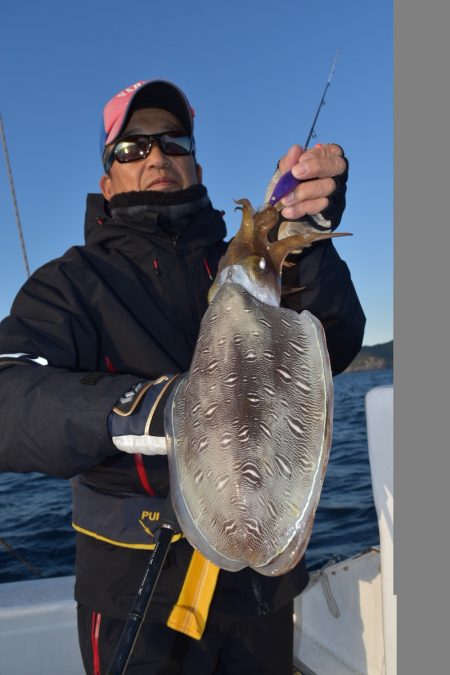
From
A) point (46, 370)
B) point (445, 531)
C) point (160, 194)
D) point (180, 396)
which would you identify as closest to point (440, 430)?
point (445, 531)

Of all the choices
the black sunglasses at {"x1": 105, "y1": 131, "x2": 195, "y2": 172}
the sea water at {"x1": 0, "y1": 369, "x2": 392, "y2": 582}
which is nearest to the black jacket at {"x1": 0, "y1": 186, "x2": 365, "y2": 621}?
the black sunglasses at {"x1": 105, "y1": 131, "x2": 195, "y2": 172}

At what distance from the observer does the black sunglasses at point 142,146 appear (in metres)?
3.28

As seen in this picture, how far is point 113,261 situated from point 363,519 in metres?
8.45

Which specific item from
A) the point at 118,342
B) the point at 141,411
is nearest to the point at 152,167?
the point at 118,342

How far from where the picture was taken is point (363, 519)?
32.8 feet

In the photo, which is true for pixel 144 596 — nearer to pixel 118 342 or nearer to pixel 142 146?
pixel 118 342

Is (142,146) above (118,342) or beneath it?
above

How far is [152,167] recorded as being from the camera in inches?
129

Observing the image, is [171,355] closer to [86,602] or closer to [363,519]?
[86,602]

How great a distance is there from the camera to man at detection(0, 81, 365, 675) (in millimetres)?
2018

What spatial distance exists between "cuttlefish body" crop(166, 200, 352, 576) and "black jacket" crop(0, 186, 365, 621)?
0.44 meters

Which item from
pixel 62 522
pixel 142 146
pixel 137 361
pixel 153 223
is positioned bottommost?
pixel 62 522

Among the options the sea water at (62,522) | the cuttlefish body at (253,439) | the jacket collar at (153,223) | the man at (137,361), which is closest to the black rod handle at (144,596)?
the man at (137,361)

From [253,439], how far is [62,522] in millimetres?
10108
